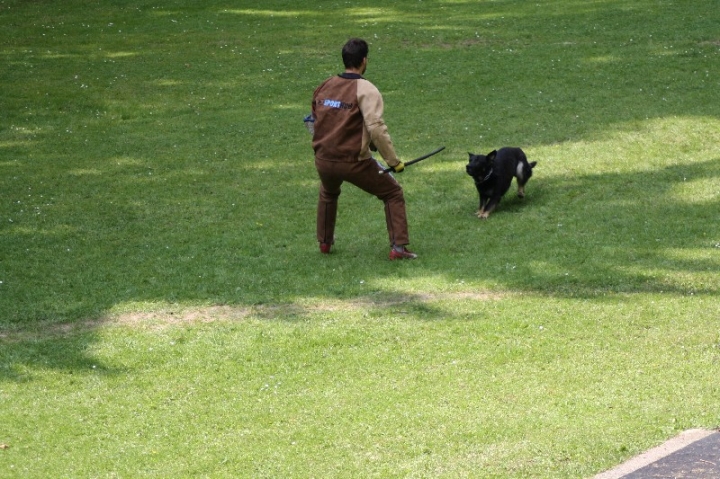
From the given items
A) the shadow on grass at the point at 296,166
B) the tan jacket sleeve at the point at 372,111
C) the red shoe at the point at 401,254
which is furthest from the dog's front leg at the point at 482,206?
the tan jacket sleeve at the point at 372,111

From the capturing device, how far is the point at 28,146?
17656 mm

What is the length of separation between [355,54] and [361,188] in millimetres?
1414

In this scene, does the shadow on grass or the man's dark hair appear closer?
the man's dark hair

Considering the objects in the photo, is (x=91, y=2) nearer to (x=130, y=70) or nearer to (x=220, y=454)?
(x=130, y=70)

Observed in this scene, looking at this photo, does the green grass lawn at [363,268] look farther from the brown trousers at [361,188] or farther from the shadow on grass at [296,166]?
the brown trousers at [361,188]

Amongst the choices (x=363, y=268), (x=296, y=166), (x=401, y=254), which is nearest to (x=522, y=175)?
(x=401, y=254)

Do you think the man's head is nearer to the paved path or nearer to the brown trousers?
the brown trousers

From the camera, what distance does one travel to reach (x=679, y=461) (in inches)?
228

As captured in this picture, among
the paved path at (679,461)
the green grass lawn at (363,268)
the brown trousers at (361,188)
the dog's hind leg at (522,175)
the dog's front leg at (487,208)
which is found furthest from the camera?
the dog's hind leg at (522,175)

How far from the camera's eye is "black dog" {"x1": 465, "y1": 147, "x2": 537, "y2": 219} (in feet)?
41.1

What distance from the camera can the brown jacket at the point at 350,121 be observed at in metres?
10.3

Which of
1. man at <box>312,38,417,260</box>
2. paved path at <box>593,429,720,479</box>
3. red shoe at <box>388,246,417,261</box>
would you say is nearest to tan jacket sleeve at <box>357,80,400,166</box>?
man at <box>312,38,417,260</box>

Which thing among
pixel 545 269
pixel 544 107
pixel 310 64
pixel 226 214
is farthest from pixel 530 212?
pixel 310 64

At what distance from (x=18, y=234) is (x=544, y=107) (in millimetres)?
9503
